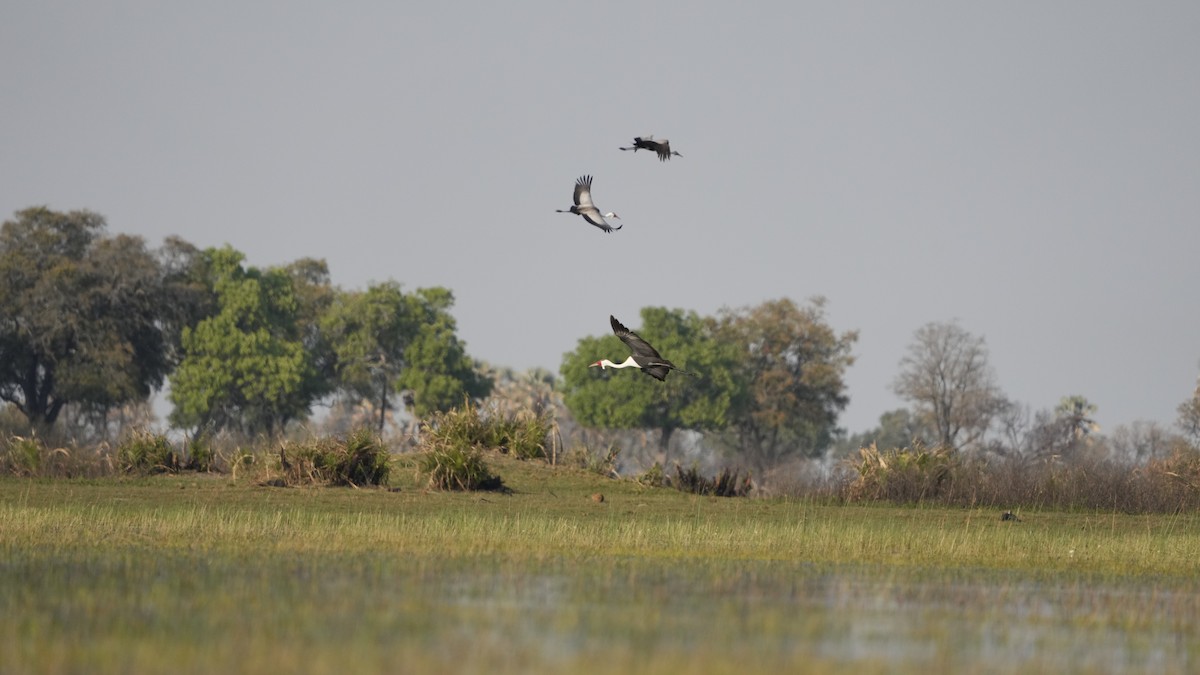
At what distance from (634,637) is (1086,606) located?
5.95 meters

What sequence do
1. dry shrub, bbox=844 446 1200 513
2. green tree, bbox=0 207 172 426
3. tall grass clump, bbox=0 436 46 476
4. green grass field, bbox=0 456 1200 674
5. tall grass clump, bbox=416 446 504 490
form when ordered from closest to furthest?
1. green grass field, bbox=0 456 1200 674
2. tall grass clump, bbox=416 446 504 490
3. tall grass clump, bbox=0 436 46 476
4. dry shrub, bbox=844 446 1200 513
5. green tree, bbox=0 207 172 426

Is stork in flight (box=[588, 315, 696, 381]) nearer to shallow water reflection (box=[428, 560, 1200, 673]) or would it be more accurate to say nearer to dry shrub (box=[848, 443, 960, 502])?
shallow water reflection (box=[428, 560, 1200, 673])

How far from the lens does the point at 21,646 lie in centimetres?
1191

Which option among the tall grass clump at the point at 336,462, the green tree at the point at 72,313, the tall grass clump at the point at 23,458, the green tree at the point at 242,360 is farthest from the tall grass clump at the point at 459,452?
the green tree at the point at 242,360

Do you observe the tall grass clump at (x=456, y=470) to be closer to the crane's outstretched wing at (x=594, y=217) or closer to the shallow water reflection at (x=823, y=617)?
the crane's outstretched wing at (x=594, y=217)

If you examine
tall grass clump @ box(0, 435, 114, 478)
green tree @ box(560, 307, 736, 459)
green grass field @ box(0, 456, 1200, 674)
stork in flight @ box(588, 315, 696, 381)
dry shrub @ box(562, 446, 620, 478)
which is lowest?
green grass field @ box(0, 456, 1200, 674)

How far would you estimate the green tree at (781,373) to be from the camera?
92.2 m

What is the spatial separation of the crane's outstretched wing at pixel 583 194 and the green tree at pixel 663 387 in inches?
2365

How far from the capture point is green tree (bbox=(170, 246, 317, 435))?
7750 centimetres

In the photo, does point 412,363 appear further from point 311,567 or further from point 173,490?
point 311,567

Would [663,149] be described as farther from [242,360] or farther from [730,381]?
[730,381]

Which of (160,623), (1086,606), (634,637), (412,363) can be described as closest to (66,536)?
(160,623)

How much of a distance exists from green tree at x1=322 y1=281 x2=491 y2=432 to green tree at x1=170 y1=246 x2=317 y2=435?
3369mm

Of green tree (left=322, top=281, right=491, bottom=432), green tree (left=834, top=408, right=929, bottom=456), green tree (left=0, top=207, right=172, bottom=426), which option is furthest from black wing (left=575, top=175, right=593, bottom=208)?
green tree (left=834, top=408, right=929, bottom=456)
